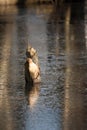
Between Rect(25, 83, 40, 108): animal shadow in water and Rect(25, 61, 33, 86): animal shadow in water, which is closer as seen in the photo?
Rect(25, 83, 40, 108): animal shadow in water

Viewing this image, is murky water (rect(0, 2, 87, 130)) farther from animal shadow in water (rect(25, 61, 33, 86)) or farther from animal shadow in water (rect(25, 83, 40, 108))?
animal shadow in water (rect(25, 61, 33, 86))

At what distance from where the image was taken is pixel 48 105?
12.0 metres

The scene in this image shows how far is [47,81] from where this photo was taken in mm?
14523

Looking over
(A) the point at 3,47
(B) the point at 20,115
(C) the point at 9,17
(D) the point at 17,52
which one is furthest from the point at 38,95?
(C) the point at 9,17

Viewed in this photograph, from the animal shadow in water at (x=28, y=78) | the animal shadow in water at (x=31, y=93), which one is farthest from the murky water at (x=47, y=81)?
the animal shadow in water at (x=28, y=78)

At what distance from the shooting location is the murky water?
10.8 meters

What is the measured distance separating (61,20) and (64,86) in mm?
18479

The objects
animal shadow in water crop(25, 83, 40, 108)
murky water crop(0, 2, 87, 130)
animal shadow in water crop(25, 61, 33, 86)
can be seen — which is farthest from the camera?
animal shadow in water crop(25, 61, 33, 86)

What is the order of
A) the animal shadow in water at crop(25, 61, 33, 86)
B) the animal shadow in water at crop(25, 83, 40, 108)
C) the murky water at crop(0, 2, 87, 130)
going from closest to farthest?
the murky water at crop(0, 2, 87, 130) < the animal shadow in water at crop(25, 83, 40, 108) < the animal shadow in water at crop(25, 61, 33, 86)

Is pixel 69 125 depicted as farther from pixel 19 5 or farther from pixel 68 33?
pixel 19 5

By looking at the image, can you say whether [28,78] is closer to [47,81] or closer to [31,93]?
[47,81]

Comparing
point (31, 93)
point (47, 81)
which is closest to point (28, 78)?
point (47, 81)

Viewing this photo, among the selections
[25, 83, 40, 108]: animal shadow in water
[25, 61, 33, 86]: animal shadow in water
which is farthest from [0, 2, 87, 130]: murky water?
[25, 61, 33, 86]: animal shadow in water

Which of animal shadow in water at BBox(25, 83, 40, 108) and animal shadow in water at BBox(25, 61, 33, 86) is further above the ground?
animal shadow in water at BBox(25, 61, 33, 86)
